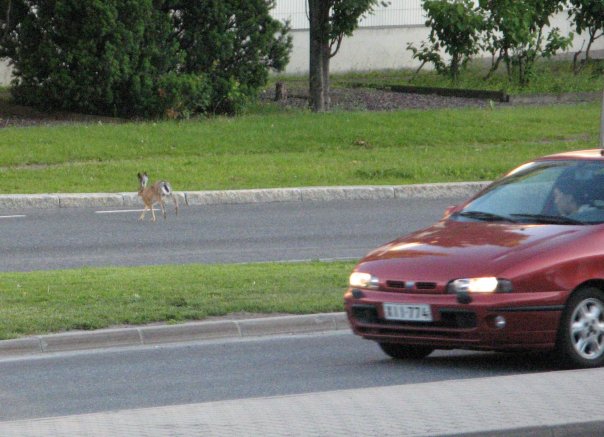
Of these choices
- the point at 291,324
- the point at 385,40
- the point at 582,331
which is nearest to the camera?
the point at 582,331

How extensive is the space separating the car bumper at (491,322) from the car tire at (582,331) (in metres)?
0.07

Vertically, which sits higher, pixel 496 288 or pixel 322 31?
pixel 322 31

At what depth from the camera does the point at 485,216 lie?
948 centimetres

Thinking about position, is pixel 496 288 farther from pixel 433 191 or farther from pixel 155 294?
pixel 433 191

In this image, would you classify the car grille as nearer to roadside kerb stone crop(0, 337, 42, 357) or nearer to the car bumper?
the car bumper

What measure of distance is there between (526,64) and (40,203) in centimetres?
1748

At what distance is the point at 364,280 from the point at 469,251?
789mm

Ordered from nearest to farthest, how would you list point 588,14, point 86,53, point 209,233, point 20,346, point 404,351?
point 404,351 → point 20,346 → point 209,233 → point 86,53 → point 588,14

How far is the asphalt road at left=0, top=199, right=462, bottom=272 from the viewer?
1463cm

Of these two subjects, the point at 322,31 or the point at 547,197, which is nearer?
the point at 547,197

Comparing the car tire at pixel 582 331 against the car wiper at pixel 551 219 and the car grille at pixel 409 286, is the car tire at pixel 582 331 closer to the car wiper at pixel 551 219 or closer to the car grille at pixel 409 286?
the car wiper at pixel 551 219

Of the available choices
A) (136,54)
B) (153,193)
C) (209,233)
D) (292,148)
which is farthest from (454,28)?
(209,233)

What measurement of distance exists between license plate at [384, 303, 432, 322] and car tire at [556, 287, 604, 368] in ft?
2.92

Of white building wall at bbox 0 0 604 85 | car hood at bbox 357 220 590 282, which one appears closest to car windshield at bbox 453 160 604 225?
car hood at bbox 357 220 590 282
